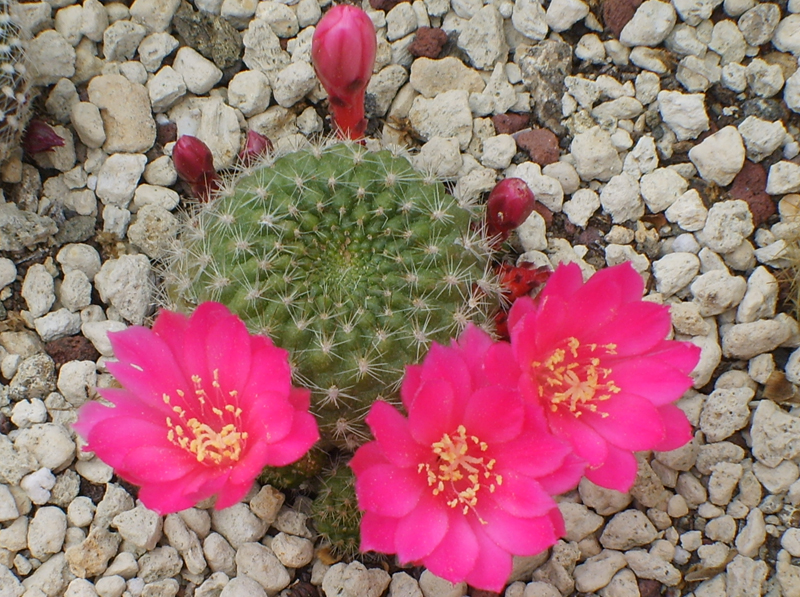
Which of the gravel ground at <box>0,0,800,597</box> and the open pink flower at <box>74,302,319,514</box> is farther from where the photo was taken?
the gravel ground at <box>0,0,800,597</box>

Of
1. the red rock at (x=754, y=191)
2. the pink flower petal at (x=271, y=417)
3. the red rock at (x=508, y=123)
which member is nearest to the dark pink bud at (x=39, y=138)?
the pink flower petal at (x=271, y=417)

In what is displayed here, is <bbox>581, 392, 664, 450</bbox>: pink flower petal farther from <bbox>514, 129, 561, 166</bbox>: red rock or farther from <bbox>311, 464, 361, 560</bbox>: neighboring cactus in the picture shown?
<bbox>514, 129, 561, 166</bbox>: red rock

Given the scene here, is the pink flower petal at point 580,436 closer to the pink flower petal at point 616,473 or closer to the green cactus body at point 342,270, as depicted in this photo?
the pink flower petal at point 616,473

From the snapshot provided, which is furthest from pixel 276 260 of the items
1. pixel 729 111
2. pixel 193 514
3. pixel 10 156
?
pixel 729 111

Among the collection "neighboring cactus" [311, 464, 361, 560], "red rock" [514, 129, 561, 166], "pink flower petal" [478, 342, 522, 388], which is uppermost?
"pink flower petal" [478, 342, 522, 388]

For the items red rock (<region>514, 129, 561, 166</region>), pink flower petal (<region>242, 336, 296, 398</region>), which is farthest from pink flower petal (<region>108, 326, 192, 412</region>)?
red rock (<region>514, 129, 561, 166</region>)

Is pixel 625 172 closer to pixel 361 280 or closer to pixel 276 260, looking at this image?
pixel 361 280

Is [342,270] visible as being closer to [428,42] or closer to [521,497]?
[521,497]
